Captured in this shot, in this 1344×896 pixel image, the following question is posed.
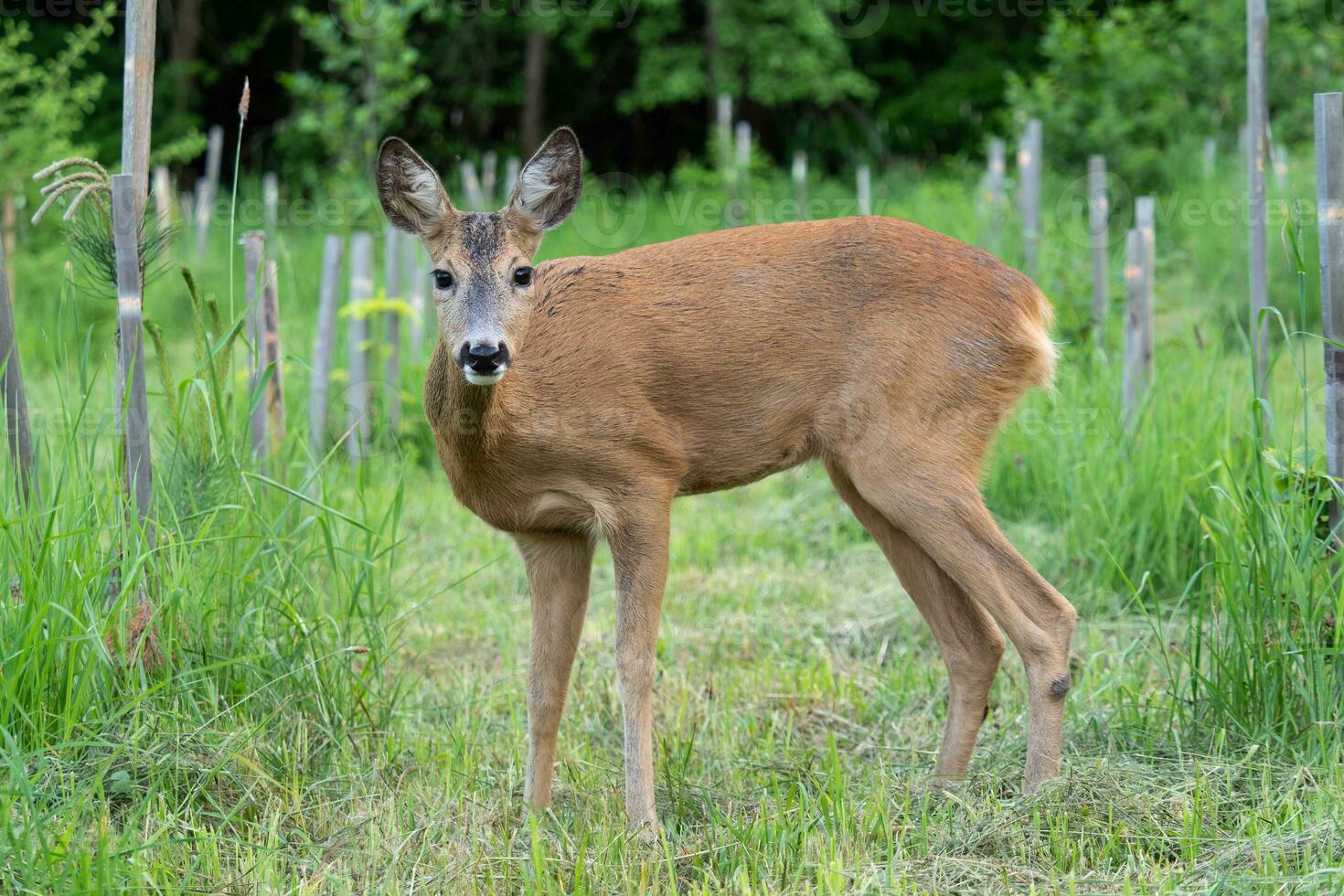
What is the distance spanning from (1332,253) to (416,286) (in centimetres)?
740

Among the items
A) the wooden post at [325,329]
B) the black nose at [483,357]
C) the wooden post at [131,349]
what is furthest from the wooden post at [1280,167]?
the wooden post at [131,349]

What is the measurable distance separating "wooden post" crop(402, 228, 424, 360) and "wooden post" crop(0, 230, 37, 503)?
4434 millimetres

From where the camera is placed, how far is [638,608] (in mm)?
3881

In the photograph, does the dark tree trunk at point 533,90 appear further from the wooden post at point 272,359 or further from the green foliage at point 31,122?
the wooden post at point 272,359

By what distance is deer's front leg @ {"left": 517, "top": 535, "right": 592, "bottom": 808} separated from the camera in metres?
4.06

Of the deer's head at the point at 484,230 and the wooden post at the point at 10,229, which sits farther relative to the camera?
the wooden post at the point at 10,229

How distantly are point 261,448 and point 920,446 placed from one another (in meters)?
2.46

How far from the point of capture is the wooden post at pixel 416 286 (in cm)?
929

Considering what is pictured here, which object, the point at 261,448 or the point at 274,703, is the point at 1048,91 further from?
the point at 274,703

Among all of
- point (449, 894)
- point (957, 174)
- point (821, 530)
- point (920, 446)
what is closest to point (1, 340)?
point (449, 894)

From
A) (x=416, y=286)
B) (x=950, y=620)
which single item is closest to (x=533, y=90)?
(x=416, y=286)

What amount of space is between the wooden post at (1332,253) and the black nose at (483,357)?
2196 millimetres
